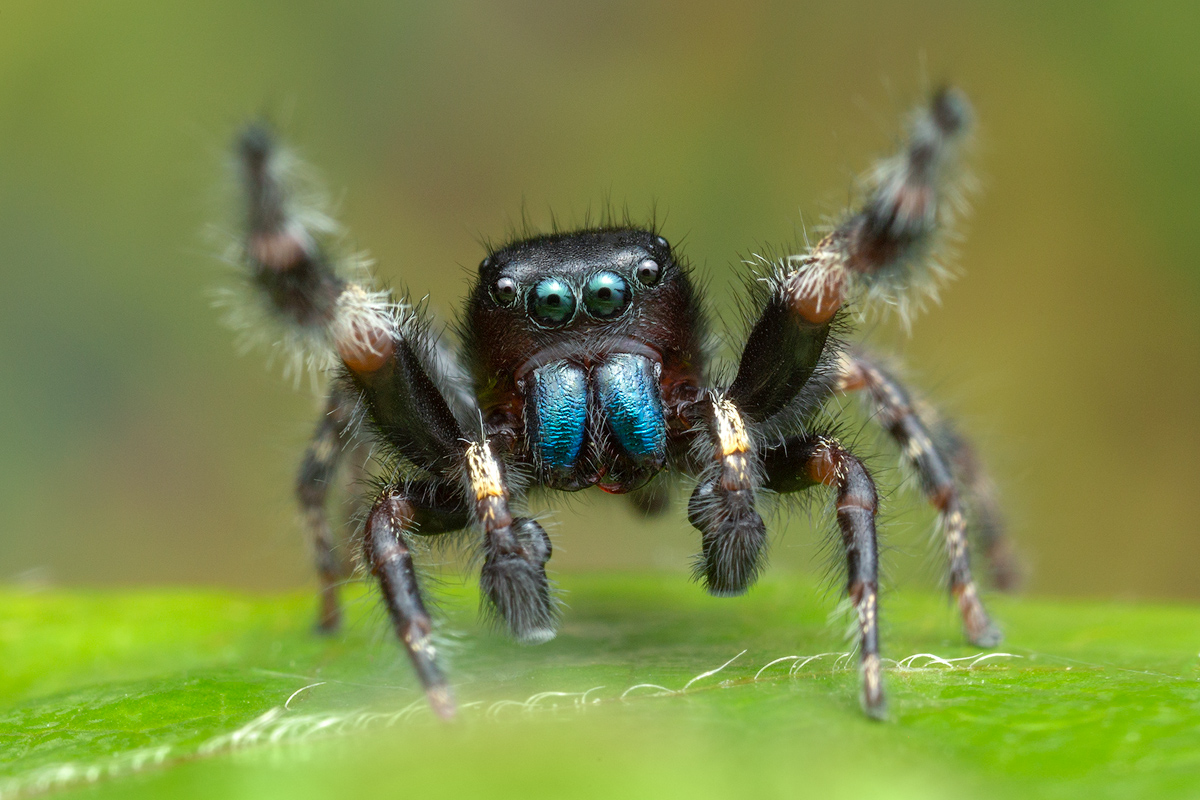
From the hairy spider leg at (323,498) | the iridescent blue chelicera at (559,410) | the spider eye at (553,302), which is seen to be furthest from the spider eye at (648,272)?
the hairy spider leg at (323,498)

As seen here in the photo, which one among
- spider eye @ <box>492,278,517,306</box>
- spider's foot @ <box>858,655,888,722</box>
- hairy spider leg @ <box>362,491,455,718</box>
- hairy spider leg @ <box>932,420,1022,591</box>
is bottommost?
spider's foot @ <box>858,655,888,722</box>

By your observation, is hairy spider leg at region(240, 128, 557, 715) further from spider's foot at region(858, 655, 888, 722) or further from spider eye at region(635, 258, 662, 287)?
spider's foot at region(858, 655, 888, 722)

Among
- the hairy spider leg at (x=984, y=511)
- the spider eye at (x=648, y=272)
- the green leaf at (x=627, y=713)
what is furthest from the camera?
the hairy spider leg at (x=984, y=511)

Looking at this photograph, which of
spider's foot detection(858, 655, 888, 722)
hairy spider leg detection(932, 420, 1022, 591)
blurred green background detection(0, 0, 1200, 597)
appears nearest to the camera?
spider's foot detection(858, 655, 888, 722)

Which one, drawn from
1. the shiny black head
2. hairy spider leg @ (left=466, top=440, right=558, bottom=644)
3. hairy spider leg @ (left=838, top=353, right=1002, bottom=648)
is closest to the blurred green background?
hairy spider leg @ (left=838, top=353, right=1002, bottom=648)

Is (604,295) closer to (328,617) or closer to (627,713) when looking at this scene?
(627,713)

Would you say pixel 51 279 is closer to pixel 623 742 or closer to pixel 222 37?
pixel 222 37

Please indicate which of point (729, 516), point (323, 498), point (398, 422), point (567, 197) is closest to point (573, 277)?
point (398, 422)

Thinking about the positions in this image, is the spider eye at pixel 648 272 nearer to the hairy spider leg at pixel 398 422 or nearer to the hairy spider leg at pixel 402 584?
the hairy spider leg at pixel 398 422
